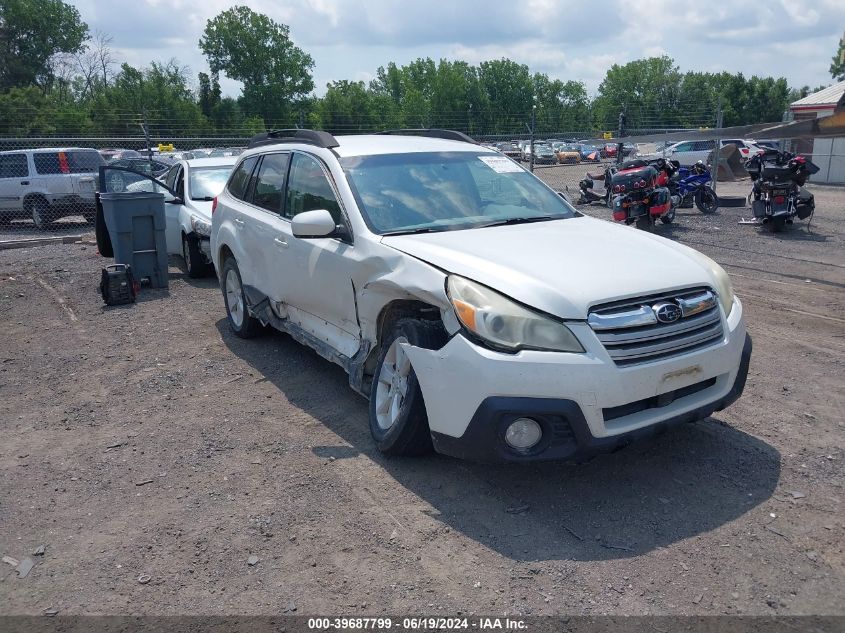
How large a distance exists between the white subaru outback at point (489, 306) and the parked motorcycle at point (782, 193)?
9.17m

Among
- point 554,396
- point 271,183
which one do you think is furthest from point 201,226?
point 554,396

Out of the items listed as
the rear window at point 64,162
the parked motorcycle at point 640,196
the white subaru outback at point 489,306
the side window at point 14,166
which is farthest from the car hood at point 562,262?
the side window at point 14,166

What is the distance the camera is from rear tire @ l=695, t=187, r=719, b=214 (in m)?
16.3

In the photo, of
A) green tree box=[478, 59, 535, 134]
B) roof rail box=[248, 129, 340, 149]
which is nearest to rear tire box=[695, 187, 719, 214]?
roof rail box=[248, 129, 340, 149]

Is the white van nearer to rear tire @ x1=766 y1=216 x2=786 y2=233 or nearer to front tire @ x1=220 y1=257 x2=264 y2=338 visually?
front tire @ x1=220 y1=257 x2=264 y2=338

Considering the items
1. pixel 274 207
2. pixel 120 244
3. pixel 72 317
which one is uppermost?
pixel 274 207

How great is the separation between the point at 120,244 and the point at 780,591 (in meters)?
8.78

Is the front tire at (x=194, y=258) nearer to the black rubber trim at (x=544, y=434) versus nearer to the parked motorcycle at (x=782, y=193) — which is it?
the black rubber trim at (x=544, y=434)

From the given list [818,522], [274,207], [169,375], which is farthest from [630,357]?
[169,375]

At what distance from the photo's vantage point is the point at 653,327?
12.8ft

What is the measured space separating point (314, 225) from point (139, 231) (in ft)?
19.7

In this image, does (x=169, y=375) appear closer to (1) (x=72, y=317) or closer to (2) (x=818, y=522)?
(1) (x=72, y=317)

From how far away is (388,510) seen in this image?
13.2ft

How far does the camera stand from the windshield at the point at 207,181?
11203 millimetres
